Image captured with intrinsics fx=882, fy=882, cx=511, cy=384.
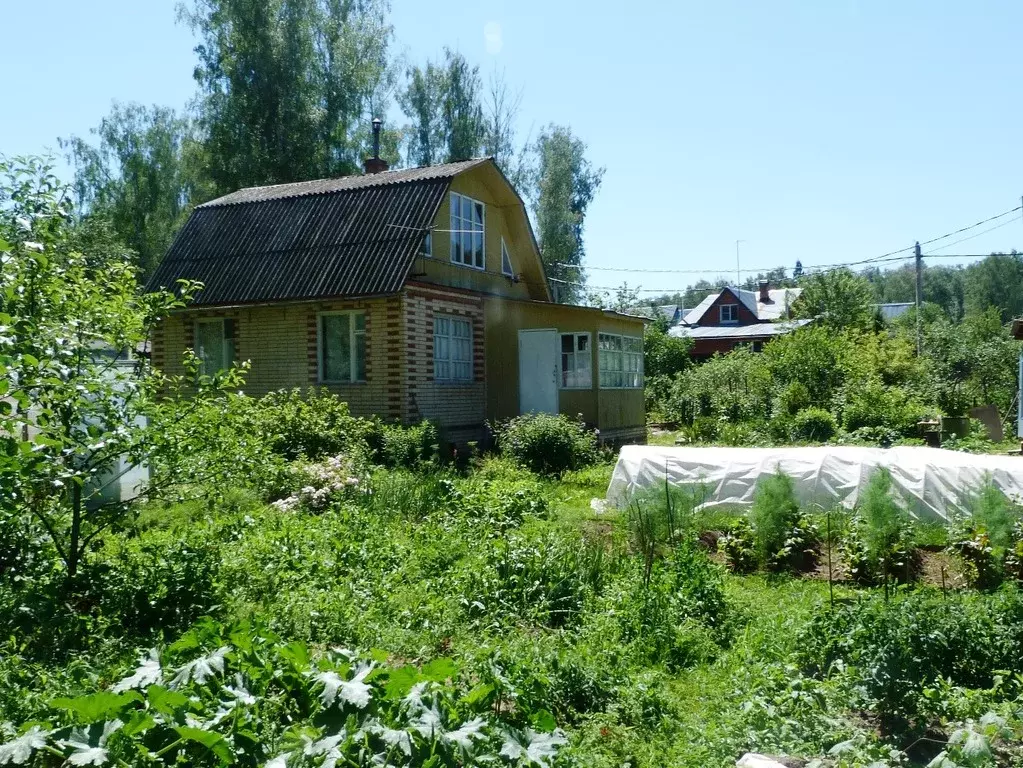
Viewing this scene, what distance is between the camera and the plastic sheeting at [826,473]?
8.88m

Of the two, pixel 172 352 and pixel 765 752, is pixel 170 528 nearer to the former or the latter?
pixel 765 752

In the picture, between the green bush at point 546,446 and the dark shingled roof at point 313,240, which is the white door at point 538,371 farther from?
the dark shingled roof at point 313,240

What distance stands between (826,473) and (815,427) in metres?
9.80

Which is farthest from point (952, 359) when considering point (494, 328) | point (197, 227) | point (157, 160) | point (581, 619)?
point (157, 160)

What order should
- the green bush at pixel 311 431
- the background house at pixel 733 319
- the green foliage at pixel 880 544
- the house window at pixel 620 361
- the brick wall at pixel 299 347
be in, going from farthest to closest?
the background house at pixel 733 319 < the house window at pixel 620 361 < the brick wall at pixel 299 347 < the green bush at pixel 311 431 < the green foliage at pixel 880 544

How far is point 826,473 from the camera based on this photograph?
31.1 ft

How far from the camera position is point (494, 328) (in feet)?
64.8

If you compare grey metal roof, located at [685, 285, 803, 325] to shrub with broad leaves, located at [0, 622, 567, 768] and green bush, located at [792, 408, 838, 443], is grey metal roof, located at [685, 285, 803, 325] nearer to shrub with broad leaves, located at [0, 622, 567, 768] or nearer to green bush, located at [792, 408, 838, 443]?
green bush, located at [792, 408, 838, 443]

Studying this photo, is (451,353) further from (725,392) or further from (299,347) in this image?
(725,392)

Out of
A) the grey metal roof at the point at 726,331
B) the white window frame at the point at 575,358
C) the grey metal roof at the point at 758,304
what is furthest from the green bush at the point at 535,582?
the grey metal roof at the point at 758,304

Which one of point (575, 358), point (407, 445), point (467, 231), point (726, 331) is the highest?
point (467, 231)

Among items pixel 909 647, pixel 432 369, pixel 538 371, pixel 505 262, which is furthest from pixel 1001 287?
Answer: pixel 909 647

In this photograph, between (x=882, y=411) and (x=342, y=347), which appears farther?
(x=882, y=411)

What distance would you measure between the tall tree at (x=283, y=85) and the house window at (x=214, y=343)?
1361 centimetres
